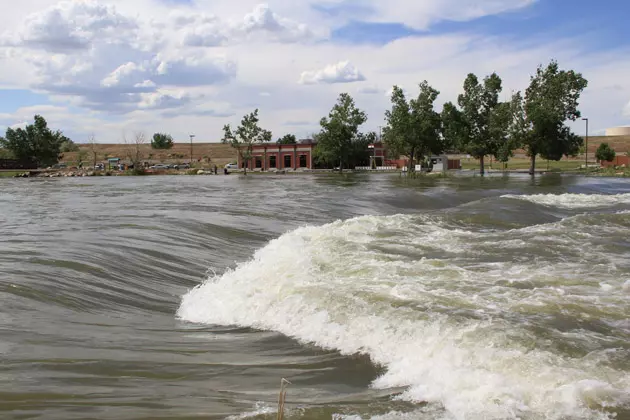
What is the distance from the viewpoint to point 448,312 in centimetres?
663

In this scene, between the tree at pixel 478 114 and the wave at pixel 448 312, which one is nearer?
the wave at pixel 448 312

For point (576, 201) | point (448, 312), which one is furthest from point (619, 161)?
point (448, 312)

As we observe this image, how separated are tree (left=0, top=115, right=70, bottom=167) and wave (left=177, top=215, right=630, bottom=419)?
99826 mm

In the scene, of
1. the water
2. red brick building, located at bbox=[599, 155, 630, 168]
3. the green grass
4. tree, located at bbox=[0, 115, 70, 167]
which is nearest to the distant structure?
the green grass

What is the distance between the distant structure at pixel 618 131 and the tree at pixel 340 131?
120m

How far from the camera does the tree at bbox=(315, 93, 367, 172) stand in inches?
3334

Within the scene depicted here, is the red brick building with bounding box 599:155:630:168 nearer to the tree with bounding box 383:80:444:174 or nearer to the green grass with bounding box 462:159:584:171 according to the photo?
the green grass with bounding box 462:159:584:171

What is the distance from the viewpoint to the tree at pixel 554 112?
5940 cm

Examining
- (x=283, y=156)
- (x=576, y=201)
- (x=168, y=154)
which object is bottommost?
(x=576, y=201)

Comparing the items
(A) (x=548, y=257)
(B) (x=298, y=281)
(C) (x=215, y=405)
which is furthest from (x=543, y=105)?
(C) (x=215, y=405)

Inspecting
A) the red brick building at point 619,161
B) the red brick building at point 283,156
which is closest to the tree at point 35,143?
the red brick building at point 283,156

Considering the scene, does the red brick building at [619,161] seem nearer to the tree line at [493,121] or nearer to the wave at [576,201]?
the tree line at [493,121]

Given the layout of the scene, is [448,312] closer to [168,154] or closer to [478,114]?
[478,114]

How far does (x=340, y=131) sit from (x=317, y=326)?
79.2 meters
